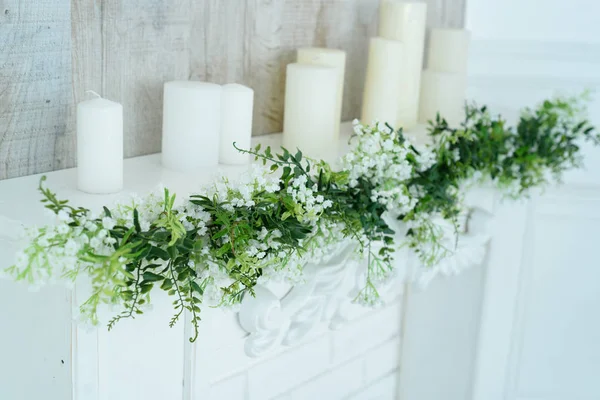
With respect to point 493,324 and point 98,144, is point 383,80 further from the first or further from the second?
point 493,324

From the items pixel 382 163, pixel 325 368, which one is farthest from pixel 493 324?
pixel 382 163

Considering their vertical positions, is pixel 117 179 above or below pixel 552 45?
below

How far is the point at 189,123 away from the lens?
3.11 feet

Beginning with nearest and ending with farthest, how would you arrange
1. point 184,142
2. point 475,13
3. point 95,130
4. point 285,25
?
point 95,130, point 184,142, point 285,25, point 475,13

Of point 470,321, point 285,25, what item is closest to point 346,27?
point 285,25

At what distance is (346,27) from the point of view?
129 cm

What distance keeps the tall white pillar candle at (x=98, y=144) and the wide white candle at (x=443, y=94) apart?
68 centimetres

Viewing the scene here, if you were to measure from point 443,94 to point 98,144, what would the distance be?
0.73 meters

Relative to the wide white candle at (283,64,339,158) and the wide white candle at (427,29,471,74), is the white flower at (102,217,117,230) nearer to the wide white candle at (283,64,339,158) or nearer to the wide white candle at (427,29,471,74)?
the wide white candle at (283,64,339,158)

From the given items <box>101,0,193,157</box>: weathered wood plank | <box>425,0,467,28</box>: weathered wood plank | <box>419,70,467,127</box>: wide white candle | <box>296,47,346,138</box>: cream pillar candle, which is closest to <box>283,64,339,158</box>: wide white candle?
<box>296,47,346,138</box>: cream pillar candle

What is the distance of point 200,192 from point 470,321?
90cm

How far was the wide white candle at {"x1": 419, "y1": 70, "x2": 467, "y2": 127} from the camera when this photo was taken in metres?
1.36

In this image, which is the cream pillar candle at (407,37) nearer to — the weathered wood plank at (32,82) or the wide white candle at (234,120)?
the wide white candle at (234,120)

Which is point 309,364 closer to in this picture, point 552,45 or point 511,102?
point 511,102
